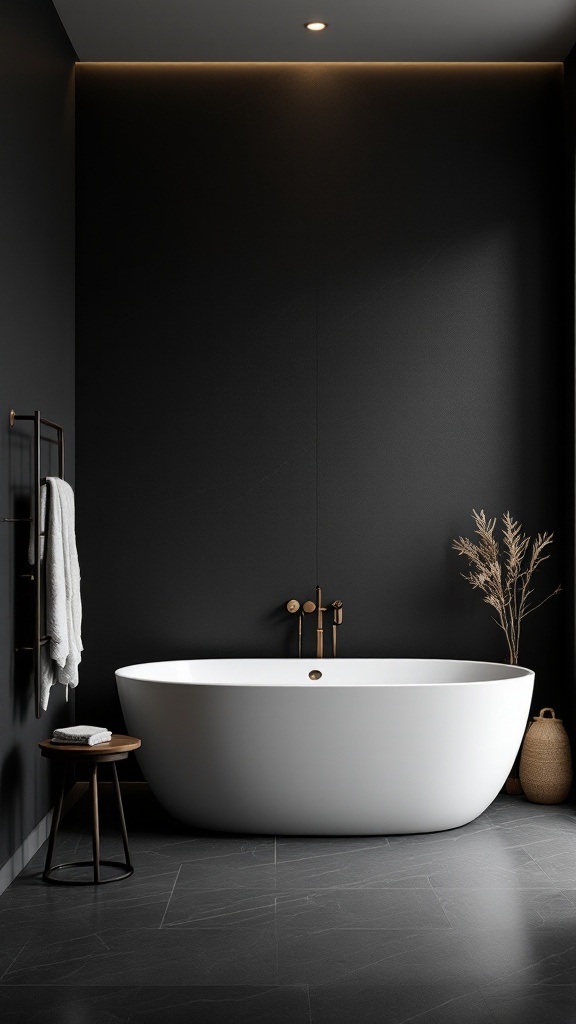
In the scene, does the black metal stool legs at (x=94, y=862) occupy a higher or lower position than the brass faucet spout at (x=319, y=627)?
lower

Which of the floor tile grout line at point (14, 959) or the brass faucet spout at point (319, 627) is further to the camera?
the brass faucet spout at point (319, 627)

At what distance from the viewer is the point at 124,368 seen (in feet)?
17.1

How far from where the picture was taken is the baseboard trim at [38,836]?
3.69m

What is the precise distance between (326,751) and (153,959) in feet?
4.26

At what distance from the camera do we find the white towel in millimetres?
3941

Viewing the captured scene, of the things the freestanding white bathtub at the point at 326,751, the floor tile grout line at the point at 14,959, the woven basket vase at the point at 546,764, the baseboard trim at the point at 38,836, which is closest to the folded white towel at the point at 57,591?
the freestanding white bathtub at the point at 326,751

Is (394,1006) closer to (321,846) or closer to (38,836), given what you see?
(321,846)

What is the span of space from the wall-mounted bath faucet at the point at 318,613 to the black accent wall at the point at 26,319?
3.76 ft

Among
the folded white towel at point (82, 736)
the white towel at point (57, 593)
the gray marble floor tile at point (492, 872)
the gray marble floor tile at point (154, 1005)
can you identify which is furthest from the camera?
the white towel at point (57, 593)

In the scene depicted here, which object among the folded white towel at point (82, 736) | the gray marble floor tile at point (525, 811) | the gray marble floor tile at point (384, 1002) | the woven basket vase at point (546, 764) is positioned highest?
the folded white towel at point (82, 736)

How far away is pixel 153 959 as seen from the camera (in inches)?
117

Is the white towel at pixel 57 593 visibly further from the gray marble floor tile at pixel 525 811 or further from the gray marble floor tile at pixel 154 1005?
the gray marble floor tile at pixel 525 811

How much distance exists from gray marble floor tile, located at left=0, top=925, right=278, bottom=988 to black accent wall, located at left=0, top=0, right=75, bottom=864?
2.28 ft

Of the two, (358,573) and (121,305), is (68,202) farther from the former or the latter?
(358,573)
